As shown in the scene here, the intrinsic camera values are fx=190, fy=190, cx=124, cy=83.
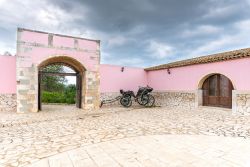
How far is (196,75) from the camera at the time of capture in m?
9.90

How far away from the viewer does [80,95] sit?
10.4 meters

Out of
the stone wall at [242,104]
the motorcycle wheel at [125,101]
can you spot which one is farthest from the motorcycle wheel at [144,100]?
the stone wall at [242,104]

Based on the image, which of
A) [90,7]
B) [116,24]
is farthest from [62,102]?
[90,7]

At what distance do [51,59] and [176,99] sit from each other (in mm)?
7138

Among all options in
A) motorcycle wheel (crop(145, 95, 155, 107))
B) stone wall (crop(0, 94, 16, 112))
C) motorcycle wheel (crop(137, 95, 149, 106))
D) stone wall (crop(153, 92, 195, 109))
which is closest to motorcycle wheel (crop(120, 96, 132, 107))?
motorcycle wheel (crop(137, 95, 149, 106))

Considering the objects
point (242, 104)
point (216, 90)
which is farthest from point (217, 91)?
point (242, 104)

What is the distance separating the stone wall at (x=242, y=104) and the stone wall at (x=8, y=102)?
10.1m

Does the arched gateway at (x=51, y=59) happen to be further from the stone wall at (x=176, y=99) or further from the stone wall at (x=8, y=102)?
the stone wall at (x=176, y=99)

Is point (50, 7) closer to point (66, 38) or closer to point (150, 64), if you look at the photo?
point (66, 38)

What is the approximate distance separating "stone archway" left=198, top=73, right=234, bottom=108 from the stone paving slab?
547 centimetres

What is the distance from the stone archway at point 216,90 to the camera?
893 cm

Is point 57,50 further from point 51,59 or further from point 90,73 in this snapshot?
point 90,73

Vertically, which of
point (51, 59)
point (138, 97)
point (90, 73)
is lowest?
point (138, 97)

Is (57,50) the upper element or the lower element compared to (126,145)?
upper
